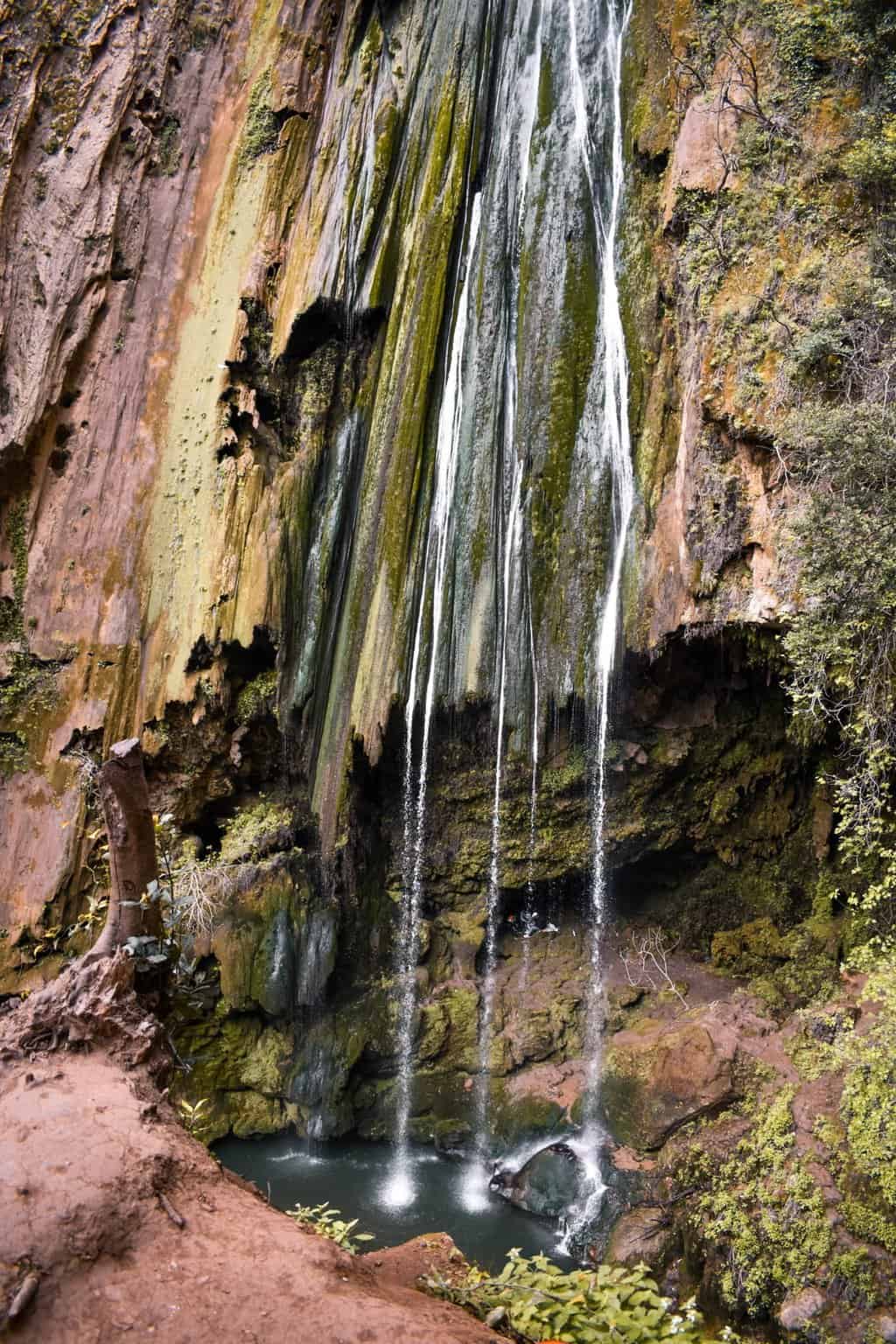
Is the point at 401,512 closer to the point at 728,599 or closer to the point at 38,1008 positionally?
the point at 728,599

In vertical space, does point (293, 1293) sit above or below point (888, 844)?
below

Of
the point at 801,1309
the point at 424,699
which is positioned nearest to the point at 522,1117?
the point at 801,1309

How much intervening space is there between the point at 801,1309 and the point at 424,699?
6461mm

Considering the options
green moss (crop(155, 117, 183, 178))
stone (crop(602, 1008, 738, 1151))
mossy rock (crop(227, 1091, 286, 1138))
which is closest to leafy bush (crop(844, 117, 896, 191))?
stone (crop(602, 1008, 738, 1151))

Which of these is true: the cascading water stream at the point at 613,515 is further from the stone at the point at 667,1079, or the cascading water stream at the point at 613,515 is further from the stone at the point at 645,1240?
the stone at the point at 645,1240

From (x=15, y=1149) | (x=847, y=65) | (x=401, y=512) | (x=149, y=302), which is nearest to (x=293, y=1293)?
(x=15, y=1149)

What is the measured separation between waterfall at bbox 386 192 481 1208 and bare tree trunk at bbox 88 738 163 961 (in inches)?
232

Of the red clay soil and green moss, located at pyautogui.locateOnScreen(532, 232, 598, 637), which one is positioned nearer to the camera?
the red clay soil

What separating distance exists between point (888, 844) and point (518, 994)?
4.95 metres

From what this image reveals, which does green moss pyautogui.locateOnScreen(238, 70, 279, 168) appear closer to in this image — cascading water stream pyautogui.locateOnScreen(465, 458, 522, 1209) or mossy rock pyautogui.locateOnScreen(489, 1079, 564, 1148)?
cascading water stream pyautogui.locateOnScreen(465, 458, 522, 1209)

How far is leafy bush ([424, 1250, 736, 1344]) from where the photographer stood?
3.29 m

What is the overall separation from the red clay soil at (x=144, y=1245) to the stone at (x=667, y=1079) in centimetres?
516

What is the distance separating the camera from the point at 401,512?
10.6 m

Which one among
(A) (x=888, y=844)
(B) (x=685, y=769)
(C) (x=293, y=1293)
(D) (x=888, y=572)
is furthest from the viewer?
(B) (x=685, y=769)
